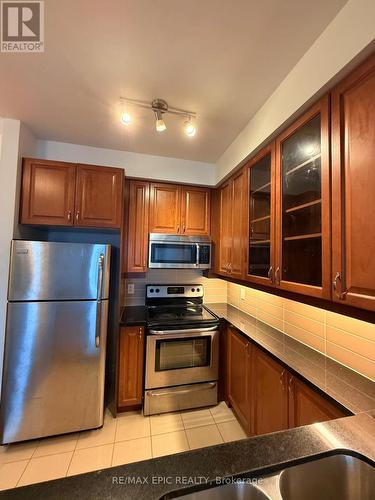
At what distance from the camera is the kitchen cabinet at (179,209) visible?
8.00 feet

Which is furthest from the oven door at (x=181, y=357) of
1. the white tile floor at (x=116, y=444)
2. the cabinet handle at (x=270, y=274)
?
the cabinet handle at (x=270, y=274)

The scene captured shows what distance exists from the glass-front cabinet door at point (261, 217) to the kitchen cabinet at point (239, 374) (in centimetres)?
62

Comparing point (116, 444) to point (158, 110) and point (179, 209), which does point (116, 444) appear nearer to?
point (179, 209)

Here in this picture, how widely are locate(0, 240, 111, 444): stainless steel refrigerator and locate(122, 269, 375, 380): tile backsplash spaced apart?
76 centimetres

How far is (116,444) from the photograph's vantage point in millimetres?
1785

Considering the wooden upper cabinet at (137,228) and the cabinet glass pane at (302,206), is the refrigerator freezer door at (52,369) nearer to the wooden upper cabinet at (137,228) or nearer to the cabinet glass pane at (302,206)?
the wooden upper cabinet at (137,228)

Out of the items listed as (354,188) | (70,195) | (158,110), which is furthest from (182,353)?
(158,110)

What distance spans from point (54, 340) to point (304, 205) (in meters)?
2.03

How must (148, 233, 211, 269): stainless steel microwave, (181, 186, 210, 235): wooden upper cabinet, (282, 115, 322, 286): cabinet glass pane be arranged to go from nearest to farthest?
1. (282, 115, 322, 286): cabinet glass pane
2. (148, 233, 211, 269): stainless steel microwave
3. (181, 186, 210, 235): wooden upper cabinet

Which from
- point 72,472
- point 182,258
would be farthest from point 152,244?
point 72,472

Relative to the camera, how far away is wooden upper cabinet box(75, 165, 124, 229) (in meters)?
2.04

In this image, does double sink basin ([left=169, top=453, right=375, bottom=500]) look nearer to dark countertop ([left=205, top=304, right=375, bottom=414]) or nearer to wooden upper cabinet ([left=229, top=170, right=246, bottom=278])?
dark countertop ([left=205, top=304, right=375, bottom=414])

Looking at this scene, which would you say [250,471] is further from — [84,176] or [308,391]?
[84,176]

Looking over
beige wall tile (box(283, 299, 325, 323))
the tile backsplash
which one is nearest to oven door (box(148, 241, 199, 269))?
the tile backsplash
